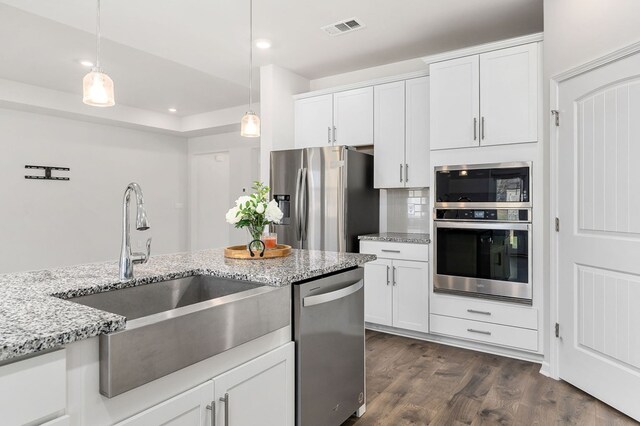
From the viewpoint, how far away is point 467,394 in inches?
97.0

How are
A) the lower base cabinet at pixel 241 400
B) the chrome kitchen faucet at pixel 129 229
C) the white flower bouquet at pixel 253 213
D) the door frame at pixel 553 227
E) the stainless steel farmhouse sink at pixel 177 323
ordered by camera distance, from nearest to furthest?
the stainless steel farmhouse sink at pixel 177 323, the lower base cabinet at pixel 241 400, the chrome kitchen faucet at pixel 129 229, the white flower bouquet at pixel 253 213, the door frame at pixel 553 227

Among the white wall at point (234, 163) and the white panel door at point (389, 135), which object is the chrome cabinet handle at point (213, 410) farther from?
the white wall at point (234, 163)

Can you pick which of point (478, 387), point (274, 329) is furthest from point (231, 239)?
point (274, 329)

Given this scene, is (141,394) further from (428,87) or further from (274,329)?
(428,87)

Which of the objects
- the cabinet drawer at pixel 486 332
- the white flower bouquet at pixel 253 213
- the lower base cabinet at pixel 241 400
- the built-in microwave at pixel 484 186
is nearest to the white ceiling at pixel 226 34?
the built-in microwave at pixel 484 186

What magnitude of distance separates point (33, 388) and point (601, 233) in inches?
110

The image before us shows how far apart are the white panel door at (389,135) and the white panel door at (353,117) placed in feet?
0.23

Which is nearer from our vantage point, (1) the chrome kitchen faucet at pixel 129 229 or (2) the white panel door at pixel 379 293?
(1) the chrome kitchen faucet at pixel 129 229

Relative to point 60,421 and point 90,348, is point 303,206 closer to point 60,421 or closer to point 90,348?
point 90,348

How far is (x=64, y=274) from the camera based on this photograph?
5.47 feet

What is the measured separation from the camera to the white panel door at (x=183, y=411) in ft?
3.64

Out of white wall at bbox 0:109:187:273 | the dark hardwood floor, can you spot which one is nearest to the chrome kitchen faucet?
the dark hardwood floor

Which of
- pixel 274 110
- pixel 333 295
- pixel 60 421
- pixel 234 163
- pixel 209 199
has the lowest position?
pixel 60 421

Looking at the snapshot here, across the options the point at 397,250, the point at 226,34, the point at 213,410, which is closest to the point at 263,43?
the point at 226,34
